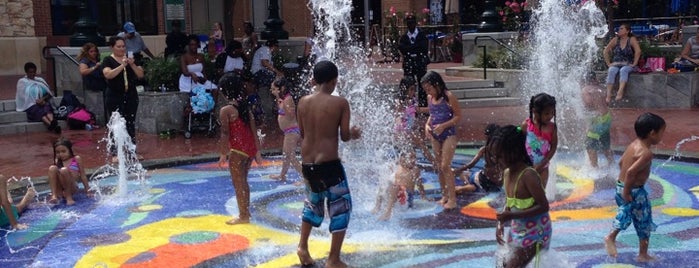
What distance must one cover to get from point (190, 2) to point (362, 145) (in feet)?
61.5

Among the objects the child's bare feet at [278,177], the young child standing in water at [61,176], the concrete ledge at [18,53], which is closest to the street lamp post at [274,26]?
the child's bare feet at [278,177]

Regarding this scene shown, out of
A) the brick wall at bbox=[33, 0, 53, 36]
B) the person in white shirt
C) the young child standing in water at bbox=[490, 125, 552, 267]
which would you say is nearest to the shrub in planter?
the person in white shirt

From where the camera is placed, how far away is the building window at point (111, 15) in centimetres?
2361

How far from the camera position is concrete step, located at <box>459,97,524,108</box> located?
1666cm

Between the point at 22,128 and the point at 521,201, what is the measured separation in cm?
1191

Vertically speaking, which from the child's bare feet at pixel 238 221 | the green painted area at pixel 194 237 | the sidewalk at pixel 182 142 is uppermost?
the child's bare feet at pixel 238 221

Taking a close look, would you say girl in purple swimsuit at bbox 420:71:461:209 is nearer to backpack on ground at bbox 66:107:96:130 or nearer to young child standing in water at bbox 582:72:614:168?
young child standing in water at bbox 582:72:614:168

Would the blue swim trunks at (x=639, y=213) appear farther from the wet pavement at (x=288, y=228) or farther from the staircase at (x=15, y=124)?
the staircase at (x=15, y=124)

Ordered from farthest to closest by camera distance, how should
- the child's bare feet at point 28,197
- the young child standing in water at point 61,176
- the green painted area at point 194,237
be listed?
the young child standing in water at point 61,176, the child's bare feet at point 28,197, the green painted area at point 194,237

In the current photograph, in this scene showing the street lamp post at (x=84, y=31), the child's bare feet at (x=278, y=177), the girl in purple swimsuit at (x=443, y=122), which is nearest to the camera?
the girl in purple swimsuit at (x=443, y=122)

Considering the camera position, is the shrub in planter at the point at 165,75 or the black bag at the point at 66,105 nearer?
the shrub in planter at the point at 165,75

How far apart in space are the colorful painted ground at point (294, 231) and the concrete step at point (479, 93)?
8123 millimetres

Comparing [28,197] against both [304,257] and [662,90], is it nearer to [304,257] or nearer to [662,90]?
[304,257]

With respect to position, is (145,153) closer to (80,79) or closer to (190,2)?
(80,79)
